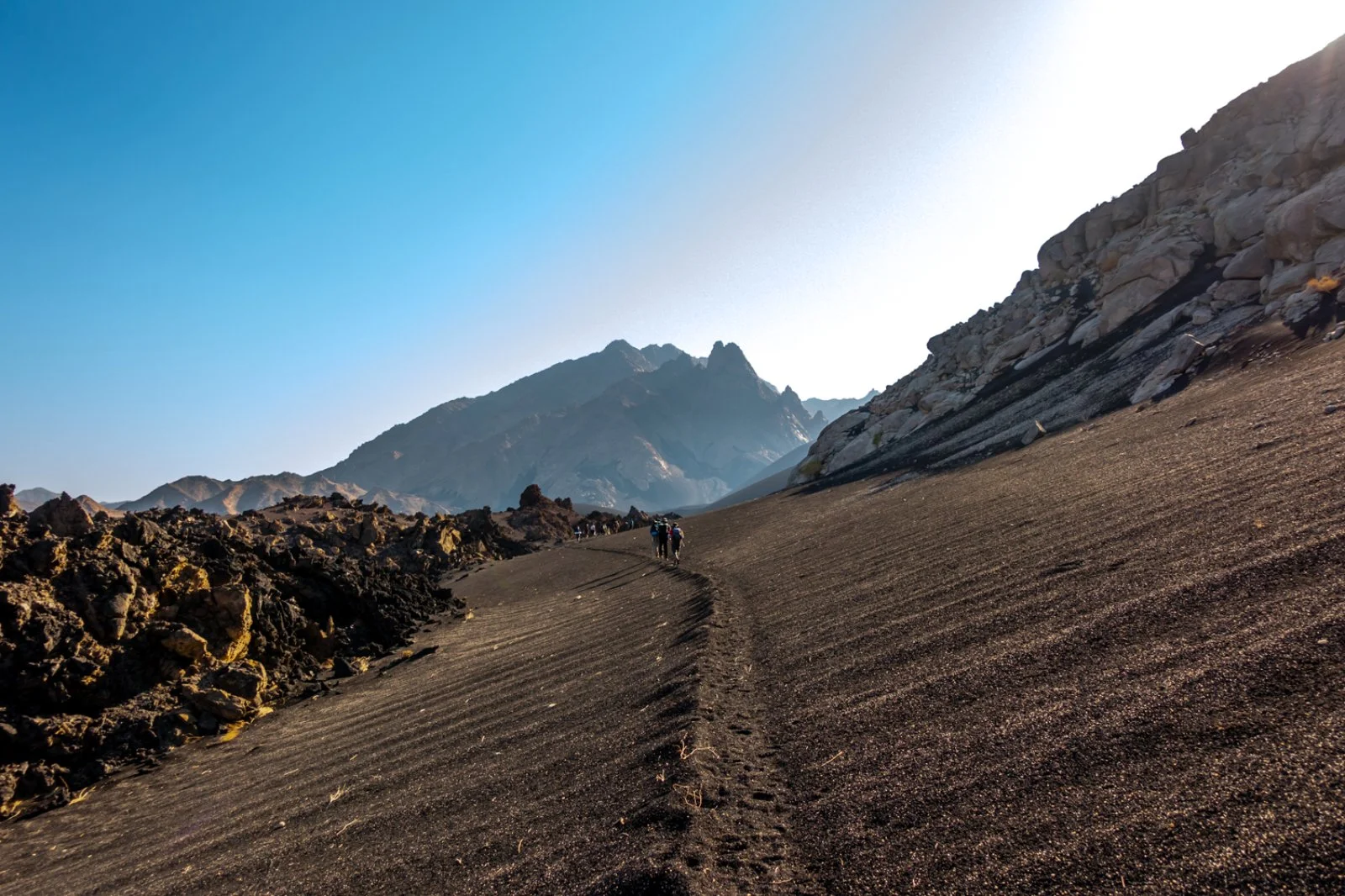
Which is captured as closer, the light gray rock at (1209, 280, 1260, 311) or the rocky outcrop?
the rocky outcrop

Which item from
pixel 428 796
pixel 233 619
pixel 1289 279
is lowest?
pixel 1289 279

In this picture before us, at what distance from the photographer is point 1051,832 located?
271 centimetres

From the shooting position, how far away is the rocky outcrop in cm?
695

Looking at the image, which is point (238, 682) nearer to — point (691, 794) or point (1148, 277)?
point (691, 794)

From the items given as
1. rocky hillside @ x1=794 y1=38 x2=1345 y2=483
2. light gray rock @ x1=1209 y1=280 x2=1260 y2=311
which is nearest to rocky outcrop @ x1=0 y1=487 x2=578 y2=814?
rocky hillside @ x1=794 y1=38 x2=1345 y2=483

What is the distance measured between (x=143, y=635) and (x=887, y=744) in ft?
30.8

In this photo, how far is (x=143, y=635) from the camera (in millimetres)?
8250

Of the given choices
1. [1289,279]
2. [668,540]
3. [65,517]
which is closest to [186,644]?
[65,517]

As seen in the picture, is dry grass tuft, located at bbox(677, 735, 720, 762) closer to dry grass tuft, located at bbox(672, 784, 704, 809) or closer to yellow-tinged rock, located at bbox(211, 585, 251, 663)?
dry grass tuft, located at bbox(672, 784, 704, 809)

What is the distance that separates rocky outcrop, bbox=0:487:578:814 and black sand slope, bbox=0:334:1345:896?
65 centimetres

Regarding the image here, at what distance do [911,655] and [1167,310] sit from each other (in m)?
27.5

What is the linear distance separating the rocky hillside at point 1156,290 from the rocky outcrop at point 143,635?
19.0 metres

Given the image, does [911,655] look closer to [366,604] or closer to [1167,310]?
[366,604]

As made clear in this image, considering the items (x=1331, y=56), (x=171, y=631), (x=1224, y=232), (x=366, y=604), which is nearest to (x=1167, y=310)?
(x=1224, y=232)
